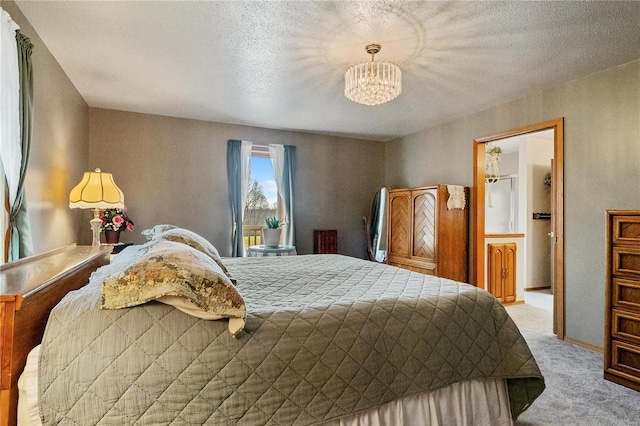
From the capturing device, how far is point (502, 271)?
4.64 meters

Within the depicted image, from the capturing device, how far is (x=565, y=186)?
3.37 metres

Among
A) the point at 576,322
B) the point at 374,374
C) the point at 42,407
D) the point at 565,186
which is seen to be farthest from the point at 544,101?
the point at 42,407

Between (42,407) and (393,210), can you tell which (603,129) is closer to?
(393,210)

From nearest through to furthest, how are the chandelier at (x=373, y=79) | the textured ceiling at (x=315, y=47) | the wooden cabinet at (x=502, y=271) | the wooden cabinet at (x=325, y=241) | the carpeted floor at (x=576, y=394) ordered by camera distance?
the carpeted floor at (x=576, y=394) < the textured ceiling at (x=315, y=47) < the chandelier at (x=373, y=79) < the wooden cabinet at (x=502, y=271) < the wooden cabinet at (x=325, y=241)

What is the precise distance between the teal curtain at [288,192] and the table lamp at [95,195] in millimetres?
2684

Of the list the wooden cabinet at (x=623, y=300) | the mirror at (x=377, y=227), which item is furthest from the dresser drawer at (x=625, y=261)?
the mirror at (x=377, y=227)

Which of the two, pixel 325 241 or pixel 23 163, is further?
pixel 325 241

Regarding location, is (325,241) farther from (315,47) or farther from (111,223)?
(315,47)

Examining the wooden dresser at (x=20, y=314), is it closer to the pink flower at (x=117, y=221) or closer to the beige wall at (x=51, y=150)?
the beige wall at (x=51, y=150)

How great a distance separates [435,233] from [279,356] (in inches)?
133

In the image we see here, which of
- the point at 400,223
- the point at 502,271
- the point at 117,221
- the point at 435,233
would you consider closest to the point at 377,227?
the point at 400,223

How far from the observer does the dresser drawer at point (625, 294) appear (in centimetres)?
237

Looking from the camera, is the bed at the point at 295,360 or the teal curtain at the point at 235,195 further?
the teal curtain at the point at 235,195

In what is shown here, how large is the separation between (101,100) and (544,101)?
4851 mm
